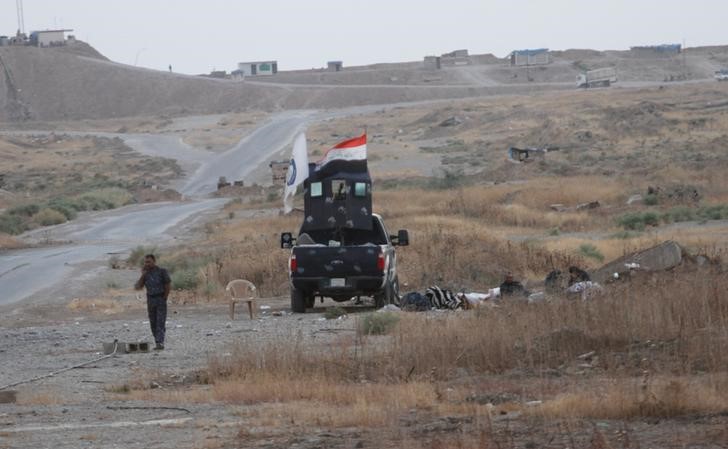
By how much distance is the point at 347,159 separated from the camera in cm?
2386

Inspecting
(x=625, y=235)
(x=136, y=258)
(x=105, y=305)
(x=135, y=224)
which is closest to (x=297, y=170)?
(x=105, y=305)

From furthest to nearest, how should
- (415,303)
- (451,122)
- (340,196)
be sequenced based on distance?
1. (451,122)
2. (340,196)
3. (415,303)

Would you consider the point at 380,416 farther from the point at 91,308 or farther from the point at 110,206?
the point at 110,206

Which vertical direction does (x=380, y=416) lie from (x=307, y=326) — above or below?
above

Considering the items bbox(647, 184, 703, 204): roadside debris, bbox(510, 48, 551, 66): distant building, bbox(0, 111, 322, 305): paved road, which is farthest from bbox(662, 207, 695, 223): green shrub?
bbox(510, 48, 551, 66): distant building

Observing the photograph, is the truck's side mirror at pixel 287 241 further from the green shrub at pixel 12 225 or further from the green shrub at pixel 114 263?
the green shrub at pixel 12 225

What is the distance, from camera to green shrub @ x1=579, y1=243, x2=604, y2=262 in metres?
29.9

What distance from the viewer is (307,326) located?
2130cm

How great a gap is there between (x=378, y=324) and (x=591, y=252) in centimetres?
1255

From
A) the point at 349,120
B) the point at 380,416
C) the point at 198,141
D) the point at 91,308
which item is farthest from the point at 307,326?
the point at 349,120

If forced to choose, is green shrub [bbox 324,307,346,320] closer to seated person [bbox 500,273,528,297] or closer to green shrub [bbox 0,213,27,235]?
seated person [bbox 500,273,528,297]

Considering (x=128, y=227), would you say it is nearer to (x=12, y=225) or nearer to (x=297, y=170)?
(x=12, y=225)

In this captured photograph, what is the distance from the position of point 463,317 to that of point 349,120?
371ft

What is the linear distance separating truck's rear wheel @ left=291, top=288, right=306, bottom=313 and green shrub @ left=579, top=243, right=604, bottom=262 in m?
8.45
